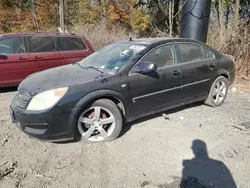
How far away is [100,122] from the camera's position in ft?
12.6

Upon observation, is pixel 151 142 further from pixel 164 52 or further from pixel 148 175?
pixel 164 52

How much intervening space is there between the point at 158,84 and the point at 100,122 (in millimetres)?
1258

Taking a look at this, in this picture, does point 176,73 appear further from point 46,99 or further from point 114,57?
point 46,99

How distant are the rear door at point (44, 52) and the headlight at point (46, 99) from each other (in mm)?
3519

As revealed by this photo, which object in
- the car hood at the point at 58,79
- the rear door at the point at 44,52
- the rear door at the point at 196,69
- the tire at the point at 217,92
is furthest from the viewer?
the rear door at the point at 44,52

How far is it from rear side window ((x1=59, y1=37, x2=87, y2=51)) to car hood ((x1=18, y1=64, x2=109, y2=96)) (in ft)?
10.0

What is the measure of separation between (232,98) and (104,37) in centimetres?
811

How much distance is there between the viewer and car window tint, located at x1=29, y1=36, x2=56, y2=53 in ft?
22.1

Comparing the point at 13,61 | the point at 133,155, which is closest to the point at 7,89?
the point at 13,61

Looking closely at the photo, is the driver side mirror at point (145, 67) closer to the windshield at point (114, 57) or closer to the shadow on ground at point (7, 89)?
the windshield at point (114, 57)

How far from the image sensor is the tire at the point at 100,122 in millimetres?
3756

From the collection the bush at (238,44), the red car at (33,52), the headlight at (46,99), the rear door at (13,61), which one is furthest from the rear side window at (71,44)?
the bush at (238,44)

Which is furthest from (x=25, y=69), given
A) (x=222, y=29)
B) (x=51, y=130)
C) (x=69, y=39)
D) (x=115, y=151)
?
(x=222, y=29)

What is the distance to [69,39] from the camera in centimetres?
735
